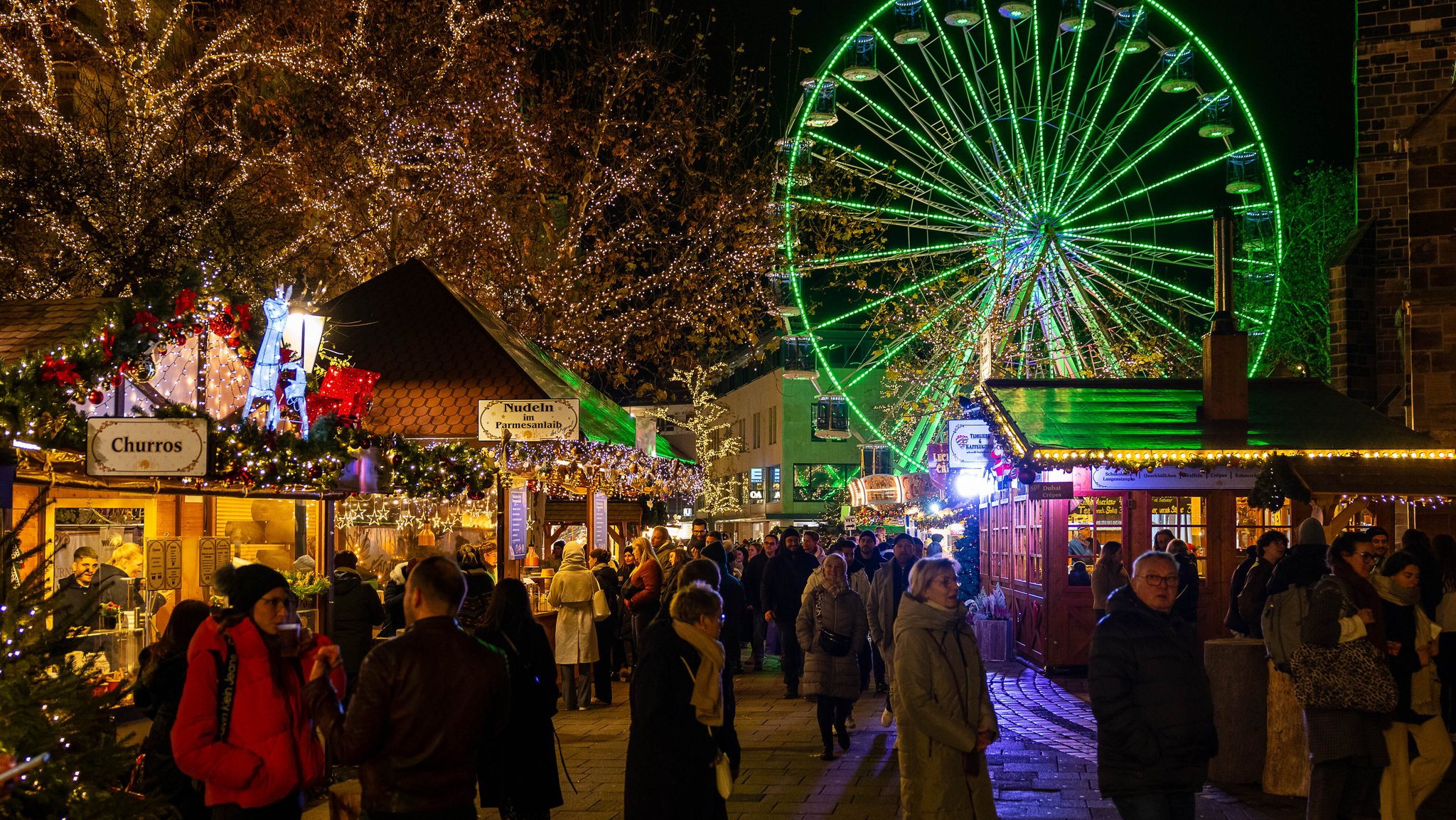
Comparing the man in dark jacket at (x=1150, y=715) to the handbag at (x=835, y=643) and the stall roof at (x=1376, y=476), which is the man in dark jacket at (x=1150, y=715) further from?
the stall roof at (x=1376, y=476)

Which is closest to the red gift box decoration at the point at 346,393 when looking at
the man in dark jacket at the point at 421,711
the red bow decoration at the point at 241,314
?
the red bow decoration at the point at 241,314

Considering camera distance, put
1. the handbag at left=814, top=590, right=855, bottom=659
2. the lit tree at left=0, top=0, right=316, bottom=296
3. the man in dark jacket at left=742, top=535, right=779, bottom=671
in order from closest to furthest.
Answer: the handbag at left=814, top=590, right=855, bottom=659 → the man in dark jacket at left=742, top=535, right=779, bottom=671 → the lit tree at left=0, top=0, right=316, bottom=296

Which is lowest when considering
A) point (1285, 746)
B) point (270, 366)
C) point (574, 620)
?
point (1285, 746)

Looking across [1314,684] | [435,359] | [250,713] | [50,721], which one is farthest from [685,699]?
[435,359]

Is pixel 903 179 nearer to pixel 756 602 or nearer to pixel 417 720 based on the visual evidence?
pixel 756 602

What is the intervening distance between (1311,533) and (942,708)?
11.7 ft

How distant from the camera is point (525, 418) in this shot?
13.4 m

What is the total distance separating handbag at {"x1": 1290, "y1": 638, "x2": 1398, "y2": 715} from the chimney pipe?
25.3 ft

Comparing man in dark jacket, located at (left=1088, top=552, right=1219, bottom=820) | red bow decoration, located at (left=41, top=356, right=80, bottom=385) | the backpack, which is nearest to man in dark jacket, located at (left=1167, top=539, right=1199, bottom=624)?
the backpack

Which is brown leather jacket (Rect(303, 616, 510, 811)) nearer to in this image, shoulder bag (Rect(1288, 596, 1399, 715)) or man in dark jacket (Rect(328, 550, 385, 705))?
shoulder bag (Rect(1288, 596, 1399, 715))

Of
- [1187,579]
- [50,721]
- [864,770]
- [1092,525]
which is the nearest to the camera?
[50,721]

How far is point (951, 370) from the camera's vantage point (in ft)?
76.1

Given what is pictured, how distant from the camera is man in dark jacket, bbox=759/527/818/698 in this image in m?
15.0

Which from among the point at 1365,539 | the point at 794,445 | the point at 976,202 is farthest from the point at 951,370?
the point at 794,445
